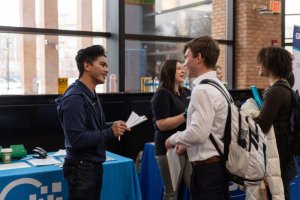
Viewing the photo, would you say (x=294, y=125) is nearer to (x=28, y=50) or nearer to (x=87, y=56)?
(x=87, y=56)

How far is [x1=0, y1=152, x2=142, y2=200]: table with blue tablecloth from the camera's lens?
8.19ft

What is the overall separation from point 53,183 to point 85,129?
0.66m

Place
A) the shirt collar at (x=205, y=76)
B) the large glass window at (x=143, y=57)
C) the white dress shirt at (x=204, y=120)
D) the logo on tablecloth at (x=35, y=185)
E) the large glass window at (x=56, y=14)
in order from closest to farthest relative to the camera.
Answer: the white dress shirt at (x=204, y=120), the shirt collar at (x=205, y=76), the logo on tablecloth at (x=35, y=185), the large glass window at (x=56, y=14), the large glass window at (x=143, y=57)

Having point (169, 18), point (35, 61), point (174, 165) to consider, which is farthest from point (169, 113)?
point (169, 18)

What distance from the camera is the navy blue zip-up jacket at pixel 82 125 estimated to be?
2139 millimetres

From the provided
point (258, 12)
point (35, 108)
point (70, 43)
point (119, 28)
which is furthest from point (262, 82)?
point (35, 108)

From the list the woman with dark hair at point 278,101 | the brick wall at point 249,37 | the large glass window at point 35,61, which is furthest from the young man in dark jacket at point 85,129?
the brick wall at point 249,37

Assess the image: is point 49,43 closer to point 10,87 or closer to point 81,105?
point 10,87

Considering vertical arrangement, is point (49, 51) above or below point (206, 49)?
above

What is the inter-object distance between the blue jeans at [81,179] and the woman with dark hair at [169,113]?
793mm

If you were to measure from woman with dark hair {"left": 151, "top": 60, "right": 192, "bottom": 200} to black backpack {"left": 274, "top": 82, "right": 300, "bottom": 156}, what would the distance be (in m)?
0.74

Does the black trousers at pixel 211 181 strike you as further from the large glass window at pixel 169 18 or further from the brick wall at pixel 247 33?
the brick wall at pixel 247 33

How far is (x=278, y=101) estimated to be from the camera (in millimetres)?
2480

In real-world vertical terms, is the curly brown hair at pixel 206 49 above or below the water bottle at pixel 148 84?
above
